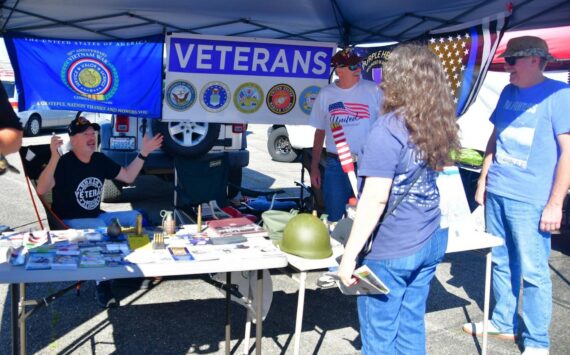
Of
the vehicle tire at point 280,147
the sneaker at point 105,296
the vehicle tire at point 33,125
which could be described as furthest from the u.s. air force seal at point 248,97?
the vehicle tire at point 33,125

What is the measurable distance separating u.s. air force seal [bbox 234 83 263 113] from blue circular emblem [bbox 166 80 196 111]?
1.30 feet

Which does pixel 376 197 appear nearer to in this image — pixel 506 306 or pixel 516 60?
pixel 516 60

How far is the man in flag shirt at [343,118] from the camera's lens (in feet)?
14.8

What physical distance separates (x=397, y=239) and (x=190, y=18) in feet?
9.86

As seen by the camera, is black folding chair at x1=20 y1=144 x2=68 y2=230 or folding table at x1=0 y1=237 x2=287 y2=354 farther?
black folding chair at x1=20 y1=144 x2=68 y2=230

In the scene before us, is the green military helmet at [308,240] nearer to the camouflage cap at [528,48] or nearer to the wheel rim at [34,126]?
the camouflage cap at [528,48]

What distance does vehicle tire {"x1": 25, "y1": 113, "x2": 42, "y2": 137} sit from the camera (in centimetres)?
1528

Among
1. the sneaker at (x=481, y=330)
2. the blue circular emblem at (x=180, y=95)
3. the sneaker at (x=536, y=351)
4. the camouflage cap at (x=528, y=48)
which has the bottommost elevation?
the sneaker at (x=481, y=330)

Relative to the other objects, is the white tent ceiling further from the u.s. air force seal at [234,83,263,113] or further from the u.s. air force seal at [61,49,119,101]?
the u.s. air force seal at [234,83,263,113]

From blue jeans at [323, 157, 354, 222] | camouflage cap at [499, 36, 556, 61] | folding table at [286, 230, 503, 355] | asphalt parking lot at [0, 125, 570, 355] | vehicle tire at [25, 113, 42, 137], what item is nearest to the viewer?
folding table at [286, 230, 503, 355]

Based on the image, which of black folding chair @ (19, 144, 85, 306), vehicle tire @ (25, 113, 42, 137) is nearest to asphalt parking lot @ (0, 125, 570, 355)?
black folding chair @ (19, 144, 85, 306)

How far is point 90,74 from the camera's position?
4.75 meters

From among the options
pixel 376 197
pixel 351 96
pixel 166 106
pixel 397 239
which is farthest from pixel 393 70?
pixel 166 106

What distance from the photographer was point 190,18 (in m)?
4.69
